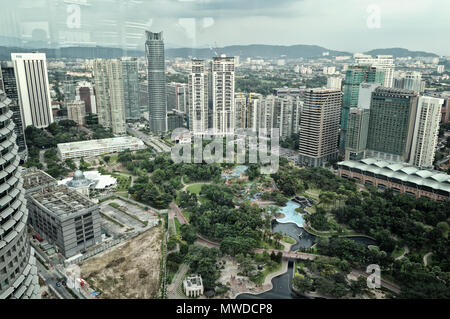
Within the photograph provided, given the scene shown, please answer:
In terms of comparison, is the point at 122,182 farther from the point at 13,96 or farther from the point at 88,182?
the point at 13,96

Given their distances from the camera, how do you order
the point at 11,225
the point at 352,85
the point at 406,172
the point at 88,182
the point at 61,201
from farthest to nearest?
the point at 352,85 < the point at 406,172 < the point at 88,182 < the point at 61,201 < the point at 11,225

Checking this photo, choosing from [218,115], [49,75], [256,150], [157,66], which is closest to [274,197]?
[256,150]

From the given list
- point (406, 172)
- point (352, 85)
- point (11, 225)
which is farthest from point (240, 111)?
point (11, 225)

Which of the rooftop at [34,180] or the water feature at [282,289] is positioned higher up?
the rooftop at [34,180]

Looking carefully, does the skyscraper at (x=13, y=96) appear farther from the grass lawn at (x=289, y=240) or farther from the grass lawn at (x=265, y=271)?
the grass lawn at (x=265, y=271)

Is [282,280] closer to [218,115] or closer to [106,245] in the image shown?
[106,245]

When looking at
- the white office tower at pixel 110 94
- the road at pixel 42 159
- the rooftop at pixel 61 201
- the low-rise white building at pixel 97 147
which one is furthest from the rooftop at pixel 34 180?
the white office tower at pixel 110 94
